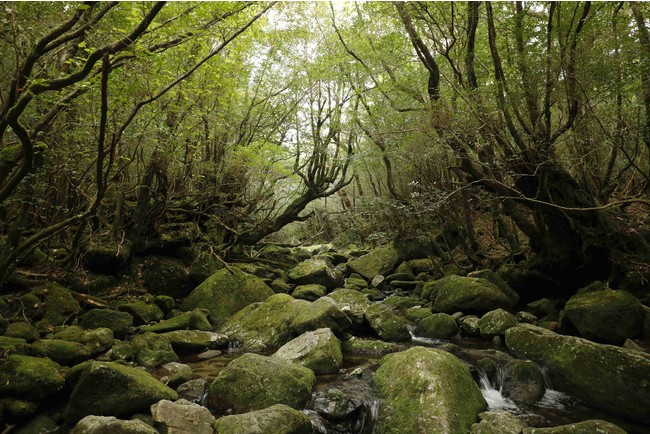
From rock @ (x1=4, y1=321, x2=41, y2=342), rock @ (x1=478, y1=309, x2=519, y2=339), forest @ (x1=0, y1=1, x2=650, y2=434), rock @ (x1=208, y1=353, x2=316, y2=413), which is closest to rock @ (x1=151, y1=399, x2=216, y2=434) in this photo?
forest @ (x1=0, y1=1, x2=650, y2=434)

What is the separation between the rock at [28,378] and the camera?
446 centimetres

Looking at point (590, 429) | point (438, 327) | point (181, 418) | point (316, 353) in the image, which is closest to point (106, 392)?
point (181, 418)

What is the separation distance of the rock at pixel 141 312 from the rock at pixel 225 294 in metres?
1.01

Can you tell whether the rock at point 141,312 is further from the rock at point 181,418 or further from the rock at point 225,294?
the rock at point 181,418

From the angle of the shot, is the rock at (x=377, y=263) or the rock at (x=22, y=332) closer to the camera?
the rock at (x=22, y=332)

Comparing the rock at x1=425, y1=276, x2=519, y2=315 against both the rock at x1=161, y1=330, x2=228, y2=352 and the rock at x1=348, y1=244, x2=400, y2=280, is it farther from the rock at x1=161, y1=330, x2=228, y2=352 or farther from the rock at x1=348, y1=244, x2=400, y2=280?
the rock at x1=348, y1=244, x2=400, y2=280

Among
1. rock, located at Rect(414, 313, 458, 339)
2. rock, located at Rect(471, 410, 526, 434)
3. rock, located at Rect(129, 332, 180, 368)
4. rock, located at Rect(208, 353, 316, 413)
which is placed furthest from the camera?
rock, located at Rect(414, 313, 458, 339)

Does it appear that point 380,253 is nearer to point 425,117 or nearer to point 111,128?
point 425,117

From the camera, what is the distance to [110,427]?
3832 millimetres

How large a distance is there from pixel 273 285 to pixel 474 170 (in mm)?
7491

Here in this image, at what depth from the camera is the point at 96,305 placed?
8.55 meters

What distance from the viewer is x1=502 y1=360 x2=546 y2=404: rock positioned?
5445mm

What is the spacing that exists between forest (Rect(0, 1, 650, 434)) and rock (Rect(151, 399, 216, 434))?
2 centimetres

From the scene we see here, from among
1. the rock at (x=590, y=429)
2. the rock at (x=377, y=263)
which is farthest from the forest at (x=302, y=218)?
the rock at (x=377, y=263)
